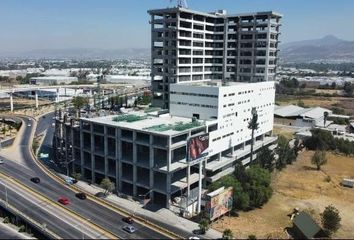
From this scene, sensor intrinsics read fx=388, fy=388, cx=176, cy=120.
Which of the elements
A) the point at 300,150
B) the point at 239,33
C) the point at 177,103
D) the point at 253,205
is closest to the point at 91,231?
the point at 253,205

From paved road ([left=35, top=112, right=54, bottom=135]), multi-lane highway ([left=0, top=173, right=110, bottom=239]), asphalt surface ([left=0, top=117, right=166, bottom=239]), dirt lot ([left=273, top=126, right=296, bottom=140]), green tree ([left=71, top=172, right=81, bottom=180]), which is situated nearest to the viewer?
multi-lane highway ([left=0, top=173, right=110, bottom=239])

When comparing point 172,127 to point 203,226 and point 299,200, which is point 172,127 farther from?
point 299,200

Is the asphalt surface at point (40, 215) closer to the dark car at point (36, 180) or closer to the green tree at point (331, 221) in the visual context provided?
the dark car at point (36, 180)

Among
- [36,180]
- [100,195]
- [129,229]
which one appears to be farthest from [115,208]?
[36,180]

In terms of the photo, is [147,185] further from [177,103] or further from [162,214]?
[177,103]

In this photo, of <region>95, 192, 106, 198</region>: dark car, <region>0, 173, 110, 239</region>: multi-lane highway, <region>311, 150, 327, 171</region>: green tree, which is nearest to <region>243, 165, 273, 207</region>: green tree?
<region>95, 192, 106, 198</region>: dark car

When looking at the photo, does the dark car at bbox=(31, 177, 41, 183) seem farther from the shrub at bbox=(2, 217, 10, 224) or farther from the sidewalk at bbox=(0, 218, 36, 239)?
the sidewalk at bbox=(0, 218, 36, 239)

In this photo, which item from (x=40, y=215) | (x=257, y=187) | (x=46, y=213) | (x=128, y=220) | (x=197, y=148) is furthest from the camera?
(x=257, y=187)
